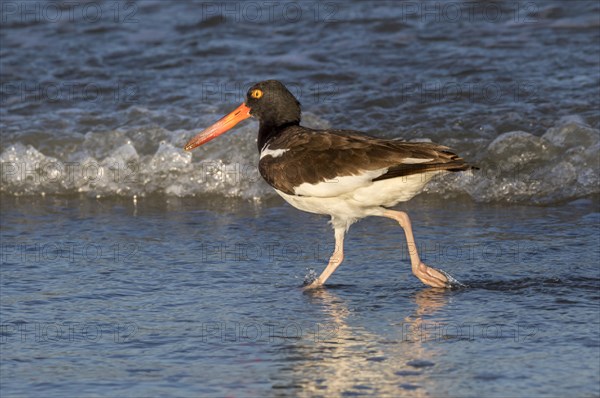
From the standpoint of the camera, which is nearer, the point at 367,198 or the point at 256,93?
the point at 367,198

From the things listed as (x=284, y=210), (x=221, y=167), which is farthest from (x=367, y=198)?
(x=221, y=167)

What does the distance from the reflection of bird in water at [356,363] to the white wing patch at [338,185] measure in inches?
31.4

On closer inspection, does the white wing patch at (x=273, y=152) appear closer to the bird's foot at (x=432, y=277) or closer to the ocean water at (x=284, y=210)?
the ocean water at (x=284, y=210)

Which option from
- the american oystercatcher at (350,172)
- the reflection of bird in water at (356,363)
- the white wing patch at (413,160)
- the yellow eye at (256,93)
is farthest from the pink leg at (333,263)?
the yellow eye at (256,93)

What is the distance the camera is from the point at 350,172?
640 cm

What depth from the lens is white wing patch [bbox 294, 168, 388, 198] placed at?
6.35 meters

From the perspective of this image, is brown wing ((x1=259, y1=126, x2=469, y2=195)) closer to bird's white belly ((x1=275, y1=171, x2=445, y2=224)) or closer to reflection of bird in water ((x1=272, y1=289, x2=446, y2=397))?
bird's white belly ((x1=275, y1=171, x2=445, y2=224))

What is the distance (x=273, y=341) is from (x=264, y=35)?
26.6 ft

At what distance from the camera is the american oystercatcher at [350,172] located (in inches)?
247

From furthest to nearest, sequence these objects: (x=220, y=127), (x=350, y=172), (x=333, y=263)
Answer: (x=220, y=127)
(x=333, y=263)
(x=350, y=172)

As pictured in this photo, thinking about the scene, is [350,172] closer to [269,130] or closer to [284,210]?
[269,130]

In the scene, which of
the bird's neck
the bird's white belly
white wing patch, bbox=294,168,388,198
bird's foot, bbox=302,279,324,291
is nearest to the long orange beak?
the bird's neck

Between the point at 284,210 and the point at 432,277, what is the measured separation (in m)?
2.44

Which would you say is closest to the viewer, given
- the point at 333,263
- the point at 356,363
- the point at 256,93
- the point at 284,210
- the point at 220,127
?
the point at 356,363
